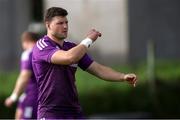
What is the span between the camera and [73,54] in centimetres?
830

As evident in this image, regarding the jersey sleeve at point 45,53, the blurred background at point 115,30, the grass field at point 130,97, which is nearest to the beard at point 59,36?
the jersey sleeve at point 45,53

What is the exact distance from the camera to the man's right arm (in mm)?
8297

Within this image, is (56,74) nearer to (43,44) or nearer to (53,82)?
(53,82)

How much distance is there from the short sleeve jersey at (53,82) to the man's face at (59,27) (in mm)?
91

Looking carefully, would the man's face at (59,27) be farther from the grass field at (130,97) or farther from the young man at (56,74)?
the grass field at (130,97)

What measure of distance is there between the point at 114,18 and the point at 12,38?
2.68m

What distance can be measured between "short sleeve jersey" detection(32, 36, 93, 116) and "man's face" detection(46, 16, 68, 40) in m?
0.09

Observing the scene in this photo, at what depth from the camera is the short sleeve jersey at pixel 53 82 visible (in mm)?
8688

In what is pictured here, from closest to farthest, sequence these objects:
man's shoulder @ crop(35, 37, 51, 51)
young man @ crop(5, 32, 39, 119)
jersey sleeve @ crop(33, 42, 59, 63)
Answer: jersey sleeve @ crop(33, 42, 59, 63)
man's shoulder @ crop(35, 37, 51, 51)
young man @ crop(5, 32, 39, 119)

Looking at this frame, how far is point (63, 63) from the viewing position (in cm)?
842

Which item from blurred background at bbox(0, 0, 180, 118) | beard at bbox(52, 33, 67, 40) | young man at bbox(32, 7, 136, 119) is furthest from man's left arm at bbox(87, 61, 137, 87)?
blurred background at bbox(0, 0, 180, 118)

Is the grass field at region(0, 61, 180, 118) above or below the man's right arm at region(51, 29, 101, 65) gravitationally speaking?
below

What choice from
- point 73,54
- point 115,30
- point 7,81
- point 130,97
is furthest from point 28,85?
point 115,30

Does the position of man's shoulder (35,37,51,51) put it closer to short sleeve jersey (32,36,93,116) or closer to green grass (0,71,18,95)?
short sleeve jersey (32,36,93,116)
